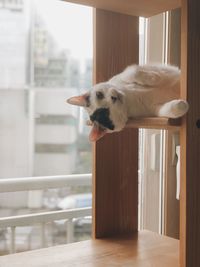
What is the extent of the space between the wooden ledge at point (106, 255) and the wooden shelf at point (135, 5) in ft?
1.96

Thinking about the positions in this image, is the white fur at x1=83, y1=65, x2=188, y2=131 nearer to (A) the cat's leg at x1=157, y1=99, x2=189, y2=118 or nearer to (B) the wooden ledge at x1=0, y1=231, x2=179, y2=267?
(A) the cat's leg at x1=157, y1=99, x2=189, y2=118

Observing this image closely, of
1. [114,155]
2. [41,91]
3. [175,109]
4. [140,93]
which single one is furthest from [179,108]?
Answer: [41,91]

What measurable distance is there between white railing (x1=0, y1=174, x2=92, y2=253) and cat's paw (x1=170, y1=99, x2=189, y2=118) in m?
0.72

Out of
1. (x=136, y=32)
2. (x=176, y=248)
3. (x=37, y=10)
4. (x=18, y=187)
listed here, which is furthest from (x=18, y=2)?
(x=176, y=248)

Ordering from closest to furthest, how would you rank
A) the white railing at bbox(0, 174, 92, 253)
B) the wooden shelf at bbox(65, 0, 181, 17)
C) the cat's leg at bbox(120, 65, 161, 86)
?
the cat's leg at bbox(120, 65, 161, 86) → the wooden shelf at bbox(65, 0, 181, 17) → the white railing at bbox(0, 174, 92, 253)

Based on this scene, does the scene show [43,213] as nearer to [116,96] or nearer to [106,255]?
[106,255]

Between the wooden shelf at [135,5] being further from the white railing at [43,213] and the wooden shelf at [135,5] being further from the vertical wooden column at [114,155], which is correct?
the white railing at [43,213]

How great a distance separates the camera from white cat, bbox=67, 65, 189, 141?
0.74m

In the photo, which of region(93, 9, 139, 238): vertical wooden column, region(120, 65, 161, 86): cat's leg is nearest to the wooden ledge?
region(93, 9, 139, 238): vertical wooden column

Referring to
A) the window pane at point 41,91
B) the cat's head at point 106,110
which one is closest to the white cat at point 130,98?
the cat's head at point 106,110

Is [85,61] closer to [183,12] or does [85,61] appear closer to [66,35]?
[66,35]

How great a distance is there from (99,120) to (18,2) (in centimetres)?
69

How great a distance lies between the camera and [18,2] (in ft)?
4.04
